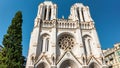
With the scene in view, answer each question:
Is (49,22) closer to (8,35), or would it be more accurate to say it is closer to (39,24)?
(39,24)

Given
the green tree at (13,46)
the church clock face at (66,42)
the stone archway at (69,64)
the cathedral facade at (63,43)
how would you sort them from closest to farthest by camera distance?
1. the green tree at (13,46)
2. the cathedral facade at (63,43)
3. the stone archway at (69,64)
4. the church clock face at (66,42)

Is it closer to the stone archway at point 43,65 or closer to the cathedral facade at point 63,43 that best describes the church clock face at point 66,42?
the cathedral facade at point 63,43

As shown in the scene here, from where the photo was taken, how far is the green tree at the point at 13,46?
1666 centimetres

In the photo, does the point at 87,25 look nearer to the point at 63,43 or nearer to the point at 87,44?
the point at 87,44

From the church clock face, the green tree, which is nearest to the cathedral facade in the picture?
the church clock face

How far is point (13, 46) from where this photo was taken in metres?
18.6

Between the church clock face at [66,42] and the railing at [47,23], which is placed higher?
the railing at [47,23]

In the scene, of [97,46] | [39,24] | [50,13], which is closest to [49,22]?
[39,24]

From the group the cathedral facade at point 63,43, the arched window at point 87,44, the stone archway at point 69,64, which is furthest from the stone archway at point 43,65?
the arched window at point 87,44

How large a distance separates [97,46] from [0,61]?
19378 mm

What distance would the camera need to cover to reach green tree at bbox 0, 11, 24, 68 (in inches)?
656

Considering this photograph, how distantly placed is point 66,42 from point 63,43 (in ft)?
2.48

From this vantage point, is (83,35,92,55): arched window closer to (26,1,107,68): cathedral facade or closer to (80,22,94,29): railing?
(26,1,107,68): cathedral facade

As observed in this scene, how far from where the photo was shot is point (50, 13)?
35281 mm
